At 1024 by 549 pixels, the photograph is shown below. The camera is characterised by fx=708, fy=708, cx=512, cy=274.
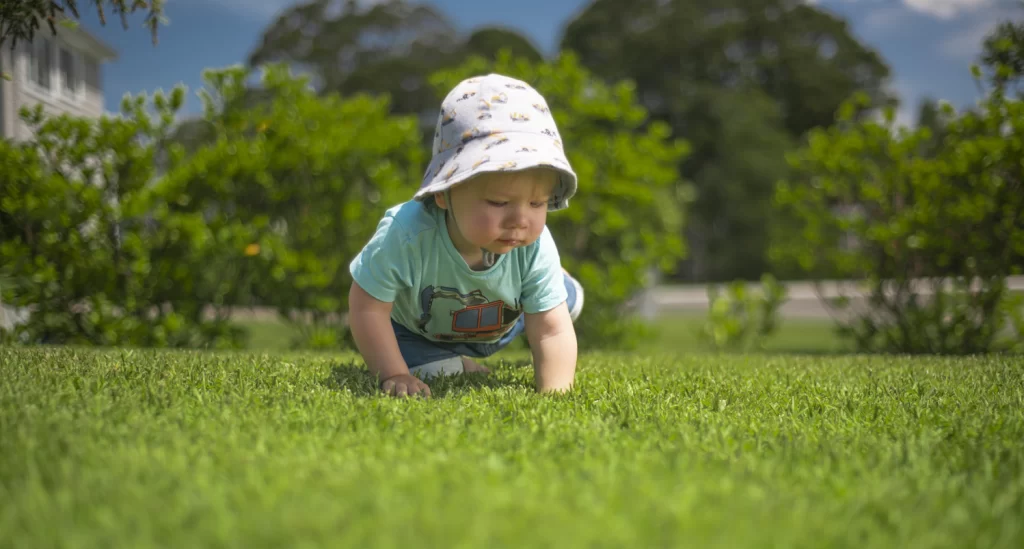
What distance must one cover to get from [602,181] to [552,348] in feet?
13.4

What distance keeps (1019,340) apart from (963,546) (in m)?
4.97

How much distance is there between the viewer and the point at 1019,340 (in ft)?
17.3

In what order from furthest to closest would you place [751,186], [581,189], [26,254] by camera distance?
[751,186] < [581,189] < [26,254]

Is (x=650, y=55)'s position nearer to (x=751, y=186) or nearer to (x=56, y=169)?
(x=751, y=186)

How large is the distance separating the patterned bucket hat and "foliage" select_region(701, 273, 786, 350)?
190 inches

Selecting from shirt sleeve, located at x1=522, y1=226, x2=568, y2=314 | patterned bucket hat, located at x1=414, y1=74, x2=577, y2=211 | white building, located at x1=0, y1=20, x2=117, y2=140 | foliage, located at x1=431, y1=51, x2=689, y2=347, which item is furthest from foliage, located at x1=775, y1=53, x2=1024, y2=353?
white building, located at x1=0, y1=20, x2=117, y2=140

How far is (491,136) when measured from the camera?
258 centimetres

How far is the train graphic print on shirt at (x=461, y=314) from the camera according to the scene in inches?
122

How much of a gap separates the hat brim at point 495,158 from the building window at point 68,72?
4211 mm

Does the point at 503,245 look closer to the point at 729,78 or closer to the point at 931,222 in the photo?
the point at 931,222

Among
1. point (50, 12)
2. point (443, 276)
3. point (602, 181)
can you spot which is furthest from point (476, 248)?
point (602, 181)

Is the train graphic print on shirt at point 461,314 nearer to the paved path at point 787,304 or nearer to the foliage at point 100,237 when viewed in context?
the foliage at point 100,237

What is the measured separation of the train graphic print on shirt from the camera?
3.09 meters

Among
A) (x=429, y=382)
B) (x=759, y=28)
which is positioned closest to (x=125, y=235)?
(x=429, y=382)
